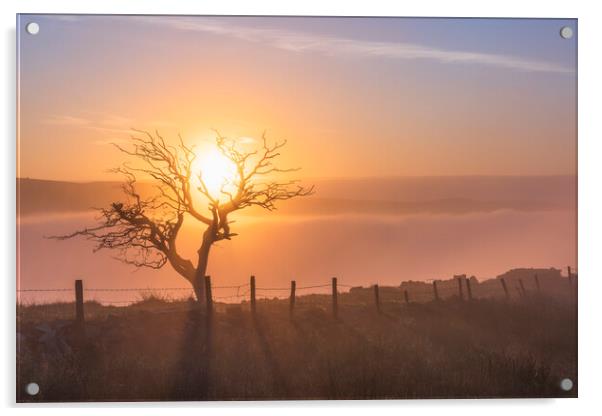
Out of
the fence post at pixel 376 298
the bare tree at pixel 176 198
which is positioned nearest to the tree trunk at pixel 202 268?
the bare tree at pixel 176 198

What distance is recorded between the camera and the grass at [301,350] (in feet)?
17.7

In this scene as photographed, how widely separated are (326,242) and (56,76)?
1.97 metres

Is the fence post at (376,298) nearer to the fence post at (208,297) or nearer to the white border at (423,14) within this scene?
the white border at (423,14)

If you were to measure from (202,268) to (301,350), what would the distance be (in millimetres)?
807

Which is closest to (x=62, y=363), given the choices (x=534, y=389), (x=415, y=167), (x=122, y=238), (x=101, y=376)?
(x=101, y=376)

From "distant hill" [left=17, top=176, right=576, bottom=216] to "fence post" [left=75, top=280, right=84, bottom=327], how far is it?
0.68 metres

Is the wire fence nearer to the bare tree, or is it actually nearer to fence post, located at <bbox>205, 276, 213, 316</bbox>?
fence post, located at <bbox>205, 276, 213, 316</bbox>

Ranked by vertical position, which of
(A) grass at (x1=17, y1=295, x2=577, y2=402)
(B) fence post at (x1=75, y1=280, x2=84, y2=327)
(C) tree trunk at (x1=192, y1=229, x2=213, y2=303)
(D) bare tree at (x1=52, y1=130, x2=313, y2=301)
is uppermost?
(D) bare tree at (x1=52, y1=130, x2=313, y2=301)

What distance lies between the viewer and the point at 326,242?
5.52 metres

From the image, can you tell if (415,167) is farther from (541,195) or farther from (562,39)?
(562,39)

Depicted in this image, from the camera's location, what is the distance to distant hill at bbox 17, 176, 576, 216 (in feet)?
18.0

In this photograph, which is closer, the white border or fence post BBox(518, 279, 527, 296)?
the white border

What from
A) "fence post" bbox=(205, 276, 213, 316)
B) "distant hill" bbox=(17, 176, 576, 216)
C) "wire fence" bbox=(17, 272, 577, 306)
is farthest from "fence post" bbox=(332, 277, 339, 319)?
"fence post" bbox=(205, 276, 213, 316)

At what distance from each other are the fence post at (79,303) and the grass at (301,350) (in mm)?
50
